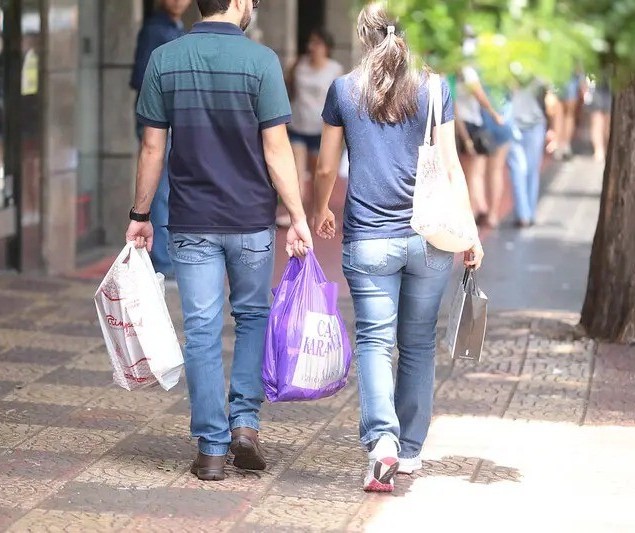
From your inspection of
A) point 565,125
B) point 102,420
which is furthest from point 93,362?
point 565,125

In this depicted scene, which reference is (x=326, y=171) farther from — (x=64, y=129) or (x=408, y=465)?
(x=64, y=129)

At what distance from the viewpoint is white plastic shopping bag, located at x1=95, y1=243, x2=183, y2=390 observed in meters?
5.20

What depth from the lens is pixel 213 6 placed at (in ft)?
16.3

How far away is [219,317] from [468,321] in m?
0.89

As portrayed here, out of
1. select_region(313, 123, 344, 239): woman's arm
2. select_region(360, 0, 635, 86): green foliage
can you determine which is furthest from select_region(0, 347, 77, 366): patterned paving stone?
select_region(360, 0, 635, 86): green foliage

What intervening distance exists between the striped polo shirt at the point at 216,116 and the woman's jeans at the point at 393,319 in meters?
0.44

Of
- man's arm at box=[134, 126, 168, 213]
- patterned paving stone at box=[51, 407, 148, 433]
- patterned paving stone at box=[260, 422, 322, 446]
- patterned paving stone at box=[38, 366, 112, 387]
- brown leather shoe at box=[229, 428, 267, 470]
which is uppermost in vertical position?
man's arm at box=[134, 126, 168, 213]

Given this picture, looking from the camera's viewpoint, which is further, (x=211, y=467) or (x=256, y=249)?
(x=211, y=467)

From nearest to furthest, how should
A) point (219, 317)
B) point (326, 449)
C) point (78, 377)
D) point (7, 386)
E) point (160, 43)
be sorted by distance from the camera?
point (219, 317)
point (326, 449)
point (7, 386)
point (78, 377)
point (160, 43)

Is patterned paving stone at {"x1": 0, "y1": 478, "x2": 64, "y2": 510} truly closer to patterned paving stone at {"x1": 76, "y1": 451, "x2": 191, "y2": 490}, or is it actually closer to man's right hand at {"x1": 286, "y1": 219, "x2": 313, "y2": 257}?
patterned paving stone at {"x1": 76, "y1": 451, "x2": 191, "y2": 490}

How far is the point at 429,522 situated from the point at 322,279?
→ 0.95 metres

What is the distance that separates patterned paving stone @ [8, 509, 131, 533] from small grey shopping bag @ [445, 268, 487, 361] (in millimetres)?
1338

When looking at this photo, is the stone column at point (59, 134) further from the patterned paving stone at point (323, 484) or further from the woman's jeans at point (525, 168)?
the patterned paving stone at point (323, 484)

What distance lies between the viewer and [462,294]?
17.1 feet
